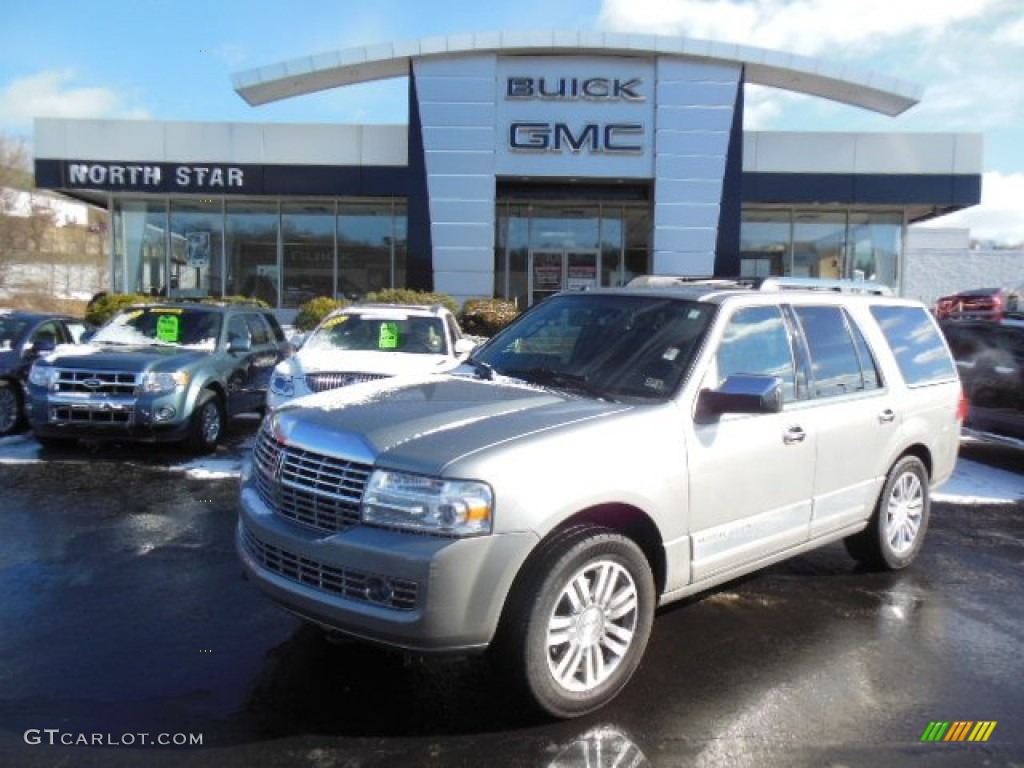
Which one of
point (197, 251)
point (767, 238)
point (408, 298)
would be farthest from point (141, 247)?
point (767, 238)

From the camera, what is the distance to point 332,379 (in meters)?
7.96

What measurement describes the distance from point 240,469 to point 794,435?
18.7 feet

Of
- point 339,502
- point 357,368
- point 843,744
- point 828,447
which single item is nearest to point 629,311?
point 828,447

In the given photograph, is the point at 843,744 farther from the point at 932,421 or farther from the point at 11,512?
the point at 11,512

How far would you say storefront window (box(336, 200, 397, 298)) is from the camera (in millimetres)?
23922

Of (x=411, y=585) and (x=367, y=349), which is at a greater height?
(x=367, y=349)

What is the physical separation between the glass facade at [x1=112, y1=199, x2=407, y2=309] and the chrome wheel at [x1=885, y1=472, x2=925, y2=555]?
64.6 ft

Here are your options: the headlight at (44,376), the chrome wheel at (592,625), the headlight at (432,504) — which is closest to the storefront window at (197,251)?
the headlight at (44,376)

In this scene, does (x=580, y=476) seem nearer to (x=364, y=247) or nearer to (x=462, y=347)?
(x=462, y=347)

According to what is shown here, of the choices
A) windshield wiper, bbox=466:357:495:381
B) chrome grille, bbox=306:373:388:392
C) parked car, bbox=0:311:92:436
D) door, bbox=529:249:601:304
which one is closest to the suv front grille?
windshield wiper, bbox=466:357:495:381

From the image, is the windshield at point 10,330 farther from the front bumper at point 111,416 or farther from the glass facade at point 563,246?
the glass facade at point 563,246

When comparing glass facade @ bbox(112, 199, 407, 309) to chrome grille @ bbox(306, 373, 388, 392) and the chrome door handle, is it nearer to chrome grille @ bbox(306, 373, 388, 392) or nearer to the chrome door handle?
chrome grille @ bbox(306, 373, 388, 392)

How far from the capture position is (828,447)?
4.62m

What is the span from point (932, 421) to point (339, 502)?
13.5ft
